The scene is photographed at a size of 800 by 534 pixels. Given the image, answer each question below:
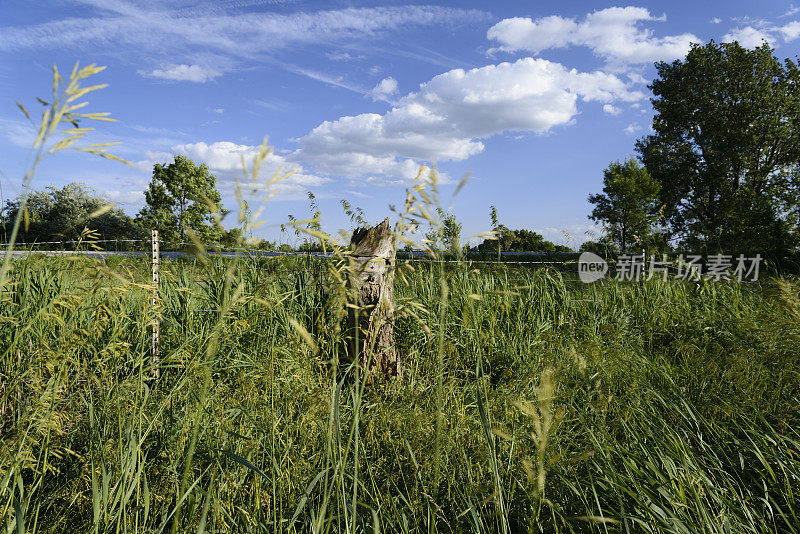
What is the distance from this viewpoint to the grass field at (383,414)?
63.6 inches

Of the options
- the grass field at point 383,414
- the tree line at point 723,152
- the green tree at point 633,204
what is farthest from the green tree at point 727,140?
the grass field at point 383,414

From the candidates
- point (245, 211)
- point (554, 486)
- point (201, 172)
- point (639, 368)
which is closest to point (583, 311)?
point (639, 368)

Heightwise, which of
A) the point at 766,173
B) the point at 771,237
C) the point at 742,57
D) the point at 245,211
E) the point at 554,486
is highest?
the point at 742,57

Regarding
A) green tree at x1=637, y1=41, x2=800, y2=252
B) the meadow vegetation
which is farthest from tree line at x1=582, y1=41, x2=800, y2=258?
Answer: the meadow vegetation

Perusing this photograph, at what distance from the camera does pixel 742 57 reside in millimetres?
19609

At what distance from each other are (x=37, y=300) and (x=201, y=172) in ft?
82.0

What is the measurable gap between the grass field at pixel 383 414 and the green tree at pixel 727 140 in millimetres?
17417

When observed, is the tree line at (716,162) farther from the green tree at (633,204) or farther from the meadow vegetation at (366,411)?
the meadow vegetation at (366,411)

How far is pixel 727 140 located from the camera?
1995 centimetres

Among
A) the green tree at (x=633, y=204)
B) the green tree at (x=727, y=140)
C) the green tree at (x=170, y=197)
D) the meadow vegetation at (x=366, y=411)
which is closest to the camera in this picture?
the meadow vegetation at (x=366, y=411)

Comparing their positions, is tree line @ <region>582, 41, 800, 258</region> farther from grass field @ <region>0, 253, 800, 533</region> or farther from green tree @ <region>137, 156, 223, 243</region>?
green tree @ <region>137, 156, 223, 243</region>

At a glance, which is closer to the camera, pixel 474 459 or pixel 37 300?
pixel 474 459

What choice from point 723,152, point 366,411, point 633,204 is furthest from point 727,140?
point 366,411

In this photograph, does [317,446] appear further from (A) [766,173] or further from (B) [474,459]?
(A) [766,173]
